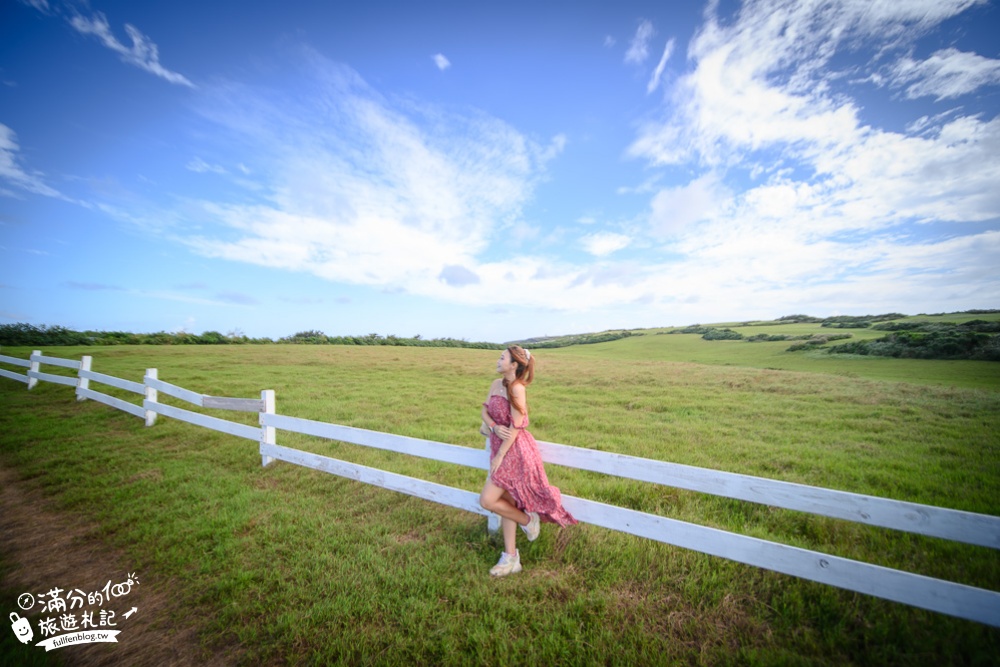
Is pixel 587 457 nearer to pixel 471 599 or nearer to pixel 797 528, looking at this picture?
pixel 471 599

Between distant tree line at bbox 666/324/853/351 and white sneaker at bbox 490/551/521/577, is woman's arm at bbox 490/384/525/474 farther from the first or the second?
distant tree line at bbox 666/324/853/351

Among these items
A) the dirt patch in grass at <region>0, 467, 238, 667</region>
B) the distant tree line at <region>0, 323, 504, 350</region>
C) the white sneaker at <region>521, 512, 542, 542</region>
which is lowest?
the dirt patch in grass at <region>0, 467, 238, 667</region>

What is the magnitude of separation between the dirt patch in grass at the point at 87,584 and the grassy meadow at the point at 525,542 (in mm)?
118

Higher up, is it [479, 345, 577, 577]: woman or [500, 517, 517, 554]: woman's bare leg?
[479, 345, 577, 577]: woman

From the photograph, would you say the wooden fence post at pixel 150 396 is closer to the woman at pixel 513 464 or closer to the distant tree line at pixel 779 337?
the woman at pixel 513 464

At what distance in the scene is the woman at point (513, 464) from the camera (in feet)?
11.5

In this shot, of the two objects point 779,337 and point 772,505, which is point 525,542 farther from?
point 779,337

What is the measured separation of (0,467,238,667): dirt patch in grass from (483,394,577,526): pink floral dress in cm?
259

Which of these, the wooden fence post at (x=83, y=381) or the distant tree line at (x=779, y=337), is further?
the distant tree line at (x=779, y=337)

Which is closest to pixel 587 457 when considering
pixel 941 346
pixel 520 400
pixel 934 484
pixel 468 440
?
pixel 520 400

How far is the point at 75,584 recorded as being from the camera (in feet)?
12.5

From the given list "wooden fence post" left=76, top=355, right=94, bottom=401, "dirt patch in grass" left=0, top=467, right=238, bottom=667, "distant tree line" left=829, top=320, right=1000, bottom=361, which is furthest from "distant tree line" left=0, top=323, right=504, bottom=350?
"dirt patch in grass" left=0, top=467, right=238, bottom=667

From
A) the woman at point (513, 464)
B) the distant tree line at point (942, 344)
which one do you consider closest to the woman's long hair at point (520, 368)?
the woman at point (513, 464)

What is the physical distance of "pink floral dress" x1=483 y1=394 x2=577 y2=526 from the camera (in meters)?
3.55
